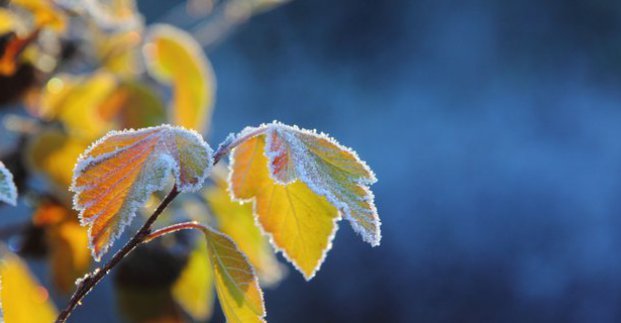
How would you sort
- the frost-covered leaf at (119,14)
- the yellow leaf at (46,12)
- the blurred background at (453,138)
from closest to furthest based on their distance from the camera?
the yellow leaf at (46,12)
the frost-covered leaf at (119,14)
the blurred background at (453,138)

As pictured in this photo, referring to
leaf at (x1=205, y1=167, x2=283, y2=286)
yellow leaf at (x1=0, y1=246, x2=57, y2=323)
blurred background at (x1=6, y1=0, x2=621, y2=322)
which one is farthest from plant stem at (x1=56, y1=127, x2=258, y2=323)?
blurred background at (x1=6, y1=0, x2=621, y2=322)

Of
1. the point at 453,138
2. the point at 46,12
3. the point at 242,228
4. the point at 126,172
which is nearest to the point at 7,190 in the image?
the point at 126,172

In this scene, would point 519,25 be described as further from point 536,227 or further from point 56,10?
point 56,10

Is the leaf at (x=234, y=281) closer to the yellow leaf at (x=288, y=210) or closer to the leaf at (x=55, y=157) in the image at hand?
the yellow leaf at (x=288, y=210)

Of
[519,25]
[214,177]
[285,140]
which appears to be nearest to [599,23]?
[519,25]

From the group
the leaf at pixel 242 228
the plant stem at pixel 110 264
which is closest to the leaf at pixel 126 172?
the plant stem at pixel 110 264

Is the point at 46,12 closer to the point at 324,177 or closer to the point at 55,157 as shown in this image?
the point at 55,157
